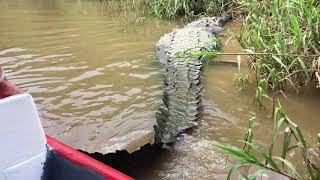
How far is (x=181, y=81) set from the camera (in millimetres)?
4160

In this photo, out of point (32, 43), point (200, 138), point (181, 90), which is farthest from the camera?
point (32, 43)

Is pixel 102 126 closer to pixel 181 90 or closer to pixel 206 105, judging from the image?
pixel 181 90

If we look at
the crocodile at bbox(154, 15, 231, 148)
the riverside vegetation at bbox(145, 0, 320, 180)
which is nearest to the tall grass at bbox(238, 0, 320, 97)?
the riverside vegetation at bbox(145, 0, 320, 180)

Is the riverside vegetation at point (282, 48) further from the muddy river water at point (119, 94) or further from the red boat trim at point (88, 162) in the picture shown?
the red boat trim at point (88, 162)

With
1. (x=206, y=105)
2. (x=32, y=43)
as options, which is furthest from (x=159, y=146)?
(x=32, y=43)

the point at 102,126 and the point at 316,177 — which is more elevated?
the point at 316,177

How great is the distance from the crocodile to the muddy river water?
0.44 feet

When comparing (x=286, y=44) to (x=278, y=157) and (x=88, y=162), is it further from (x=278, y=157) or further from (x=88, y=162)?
(x=88, y=162)

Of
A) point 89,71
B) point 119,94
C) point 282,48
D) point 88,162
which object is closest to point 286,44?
point 282,48

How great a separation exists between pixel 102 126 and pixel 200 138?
84 cm

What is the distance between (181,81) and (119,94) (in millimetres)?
657

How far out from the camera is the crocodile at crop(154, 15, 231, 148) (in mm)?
3121

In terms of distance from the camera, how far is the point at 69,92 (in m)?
4.45

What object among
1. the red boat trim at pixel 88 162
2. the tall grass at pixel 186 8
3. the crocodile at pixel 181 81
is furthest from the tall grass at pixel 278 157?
the tall grass at pixel 186 8
